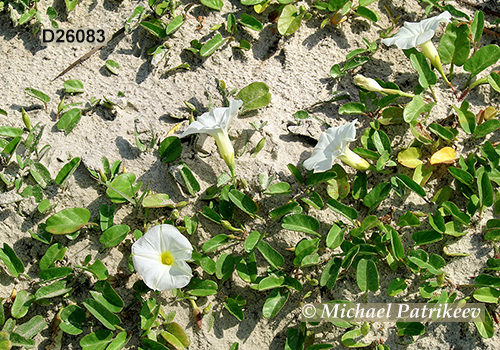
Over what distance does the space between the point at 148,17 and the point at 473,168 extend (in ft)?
6.71

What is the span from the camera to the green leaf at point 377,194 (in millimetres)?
2189

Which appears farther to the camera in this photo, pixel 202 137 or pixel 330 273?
pixel 202 137

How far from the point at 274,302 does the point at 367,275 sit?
44 centimetres

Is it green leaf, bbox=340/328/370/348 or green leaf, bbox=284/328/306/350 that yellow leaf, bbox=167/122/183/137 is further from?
green leaf, bbox=340/328/370/348

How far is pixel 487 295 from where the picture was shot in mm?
2090

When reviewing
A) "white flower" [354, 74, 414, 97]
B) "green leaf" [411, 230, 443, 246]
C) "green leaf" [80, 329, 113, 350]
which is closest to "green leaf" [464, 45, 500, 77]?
"white flower" [354, 74, 414, 97]

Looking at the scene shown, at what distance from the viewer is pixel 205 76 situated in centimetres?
259

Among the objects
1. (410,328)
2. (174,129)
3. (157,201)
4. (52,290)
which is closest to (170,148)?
(174,129)

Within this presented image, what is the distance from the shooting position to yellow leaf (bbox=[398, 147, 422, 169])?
2.29 metres

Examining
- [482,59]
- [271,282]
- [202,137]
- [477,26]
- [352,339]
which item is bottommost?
[352,339]

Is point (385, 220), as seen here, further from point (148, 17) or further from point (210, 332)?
point (148, 17)

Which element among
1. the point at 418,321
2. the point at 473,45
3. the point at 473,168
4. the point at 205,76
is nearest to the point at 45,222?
the point at 205,76

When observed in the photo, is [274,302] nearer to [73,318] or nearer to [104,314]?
[104,314]

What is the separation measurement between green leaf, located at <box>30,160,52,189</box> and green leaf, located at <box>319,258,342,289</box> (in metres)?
1.45
